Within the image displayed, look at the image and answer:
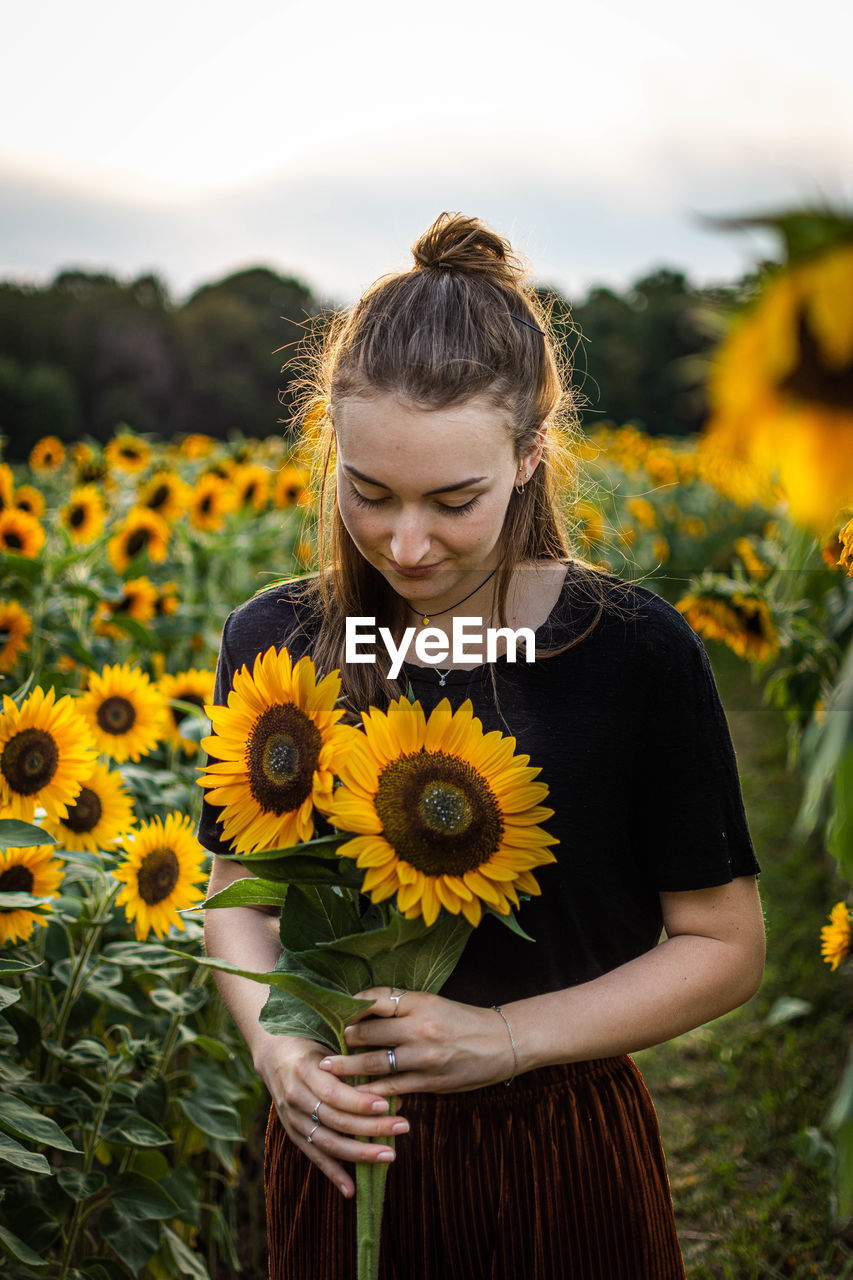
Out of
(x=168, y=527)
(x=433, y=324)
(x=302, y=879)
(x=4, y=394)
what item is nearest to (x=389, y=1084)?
(x=302, y=879)

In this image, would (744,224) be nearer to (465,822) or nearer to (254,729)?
(465,822)

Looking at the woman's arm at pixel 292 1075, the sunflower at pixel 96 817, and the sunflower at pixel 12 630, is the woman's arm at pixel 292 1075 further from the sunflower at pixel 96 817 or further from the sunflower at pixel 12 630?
the sunflower at pixel 12 630

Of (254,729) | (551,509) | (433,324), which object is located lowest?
(254,729)

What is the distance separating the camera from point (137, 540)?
3910 millimetres

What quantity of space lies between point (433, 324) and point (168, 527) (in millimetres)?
2929

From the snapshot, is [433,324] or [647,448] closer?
[433,324]

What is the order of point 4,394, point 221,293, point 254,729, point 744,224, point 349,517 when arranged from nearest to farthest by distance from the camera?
1. point 744,224
2. point 254,729
3. point 349,517
4. point 4,394
5. point 221,293

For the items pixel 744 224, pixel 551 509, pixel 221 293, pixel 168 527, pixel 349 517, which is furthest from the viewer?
pixel 221 293

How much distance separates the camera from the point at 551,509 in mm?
1665

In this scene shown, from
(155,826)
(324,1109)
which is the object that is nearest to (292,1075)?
(324,1109)

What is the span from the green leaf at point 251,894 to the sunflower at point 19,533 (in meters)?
2.58

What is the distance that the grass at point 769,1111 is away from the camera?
252 cm

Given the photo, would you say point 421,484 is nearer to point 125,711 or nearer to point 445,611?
point 445,611

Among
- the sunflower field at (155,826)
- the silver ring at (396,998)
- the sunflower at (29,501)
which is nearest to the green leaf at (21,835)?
the sunflower field at (155,826)
